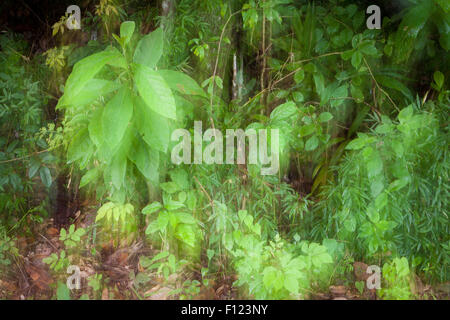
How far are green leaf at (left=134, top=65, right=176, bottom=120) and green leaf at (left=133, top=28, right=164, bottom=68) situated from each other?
123 millimetres

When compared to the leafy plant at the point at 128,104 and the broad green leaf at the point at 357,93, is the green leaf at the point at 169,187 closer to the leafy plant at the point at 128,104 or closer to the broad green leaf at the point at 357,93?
the leafy plant at the point at 128,104

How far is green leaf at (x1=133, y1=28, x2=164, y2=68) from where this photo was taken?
1.37 m

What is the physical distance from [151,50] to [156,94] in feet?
0.74

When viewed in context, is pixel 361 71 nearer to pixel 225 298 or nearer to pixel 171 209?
pixel 171 209

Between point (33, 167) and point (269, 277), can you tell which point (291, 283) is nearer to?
point (269, 277)

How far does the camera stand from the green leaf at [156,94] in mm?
1248

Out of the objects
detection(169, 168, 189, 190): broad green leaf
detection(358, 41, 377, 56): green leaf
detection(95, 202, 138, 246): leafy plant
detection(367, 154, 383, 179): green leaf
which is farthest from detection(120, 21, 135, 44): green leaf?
detection(367, 154, 383, 179): green leaf

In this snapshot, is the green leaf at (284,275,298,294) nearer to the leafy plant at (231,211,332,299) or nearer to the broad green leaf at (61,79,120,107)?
the leafy plant at (231,211,332,299)

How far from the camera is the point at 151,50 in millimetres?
1376

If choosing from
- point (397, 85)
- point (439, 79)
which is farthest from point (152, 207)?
point (439, 79)

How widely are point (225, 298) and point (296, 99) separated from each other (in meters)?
0.92

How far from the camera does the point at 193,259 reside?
5.36 ft

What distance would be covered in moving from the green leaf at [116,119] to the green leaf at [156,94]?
68 millimetres

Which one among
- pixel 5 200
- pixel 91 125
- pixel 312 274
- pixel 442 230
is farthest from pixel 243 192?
pixel 5 200
